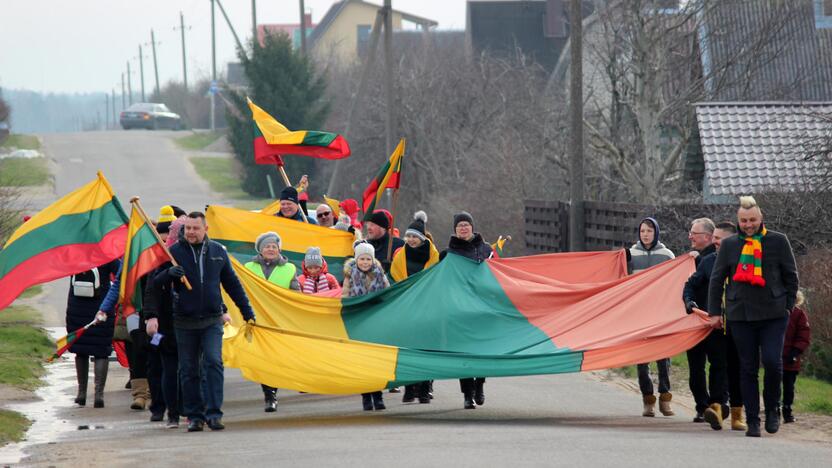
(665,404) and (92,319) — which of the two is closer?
(665,404)

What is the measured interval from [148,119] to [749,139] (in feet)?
193

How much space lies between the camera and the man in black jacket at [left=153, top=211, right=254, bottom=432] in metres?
11.3

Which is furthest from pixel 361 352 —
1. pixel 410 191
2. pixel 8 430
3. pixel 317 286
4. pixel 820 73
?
pixel 410 191

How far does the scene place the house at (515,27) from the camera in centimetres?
6844

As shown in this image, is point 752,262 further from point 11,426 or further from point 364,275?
point 11,426

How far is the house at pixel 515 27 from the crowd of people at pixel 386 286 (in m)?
54.6

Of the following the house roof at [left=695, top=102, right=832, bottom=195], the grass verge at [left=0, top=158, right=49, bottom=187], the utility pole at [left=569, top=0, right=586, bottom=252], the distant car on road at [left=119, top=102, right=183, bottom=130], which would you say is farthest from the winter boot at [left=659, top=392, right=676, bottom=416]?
the distant car on road at [left=119, top=102, right=183, bottom=130]

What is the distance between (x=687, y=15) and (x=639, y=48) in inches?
43.4

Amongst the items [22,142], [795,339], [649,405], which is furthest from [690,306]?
[22,142]

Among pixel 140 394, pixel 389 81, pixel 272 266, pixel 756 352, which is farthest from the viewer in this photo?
pixel 389 81

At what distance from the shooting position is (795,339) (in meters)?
11.7

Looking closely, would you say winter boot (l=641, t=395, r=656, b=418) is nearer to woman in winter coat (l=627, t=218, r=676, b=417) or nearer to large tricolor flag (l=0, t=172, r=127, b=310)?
woman in winter coat (l=627, t=218, r=676, b=417)

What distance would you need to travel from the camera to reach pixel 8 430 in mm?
11484

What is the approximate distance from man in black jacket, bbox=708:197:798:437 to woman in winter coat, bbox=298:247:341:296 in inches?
171
